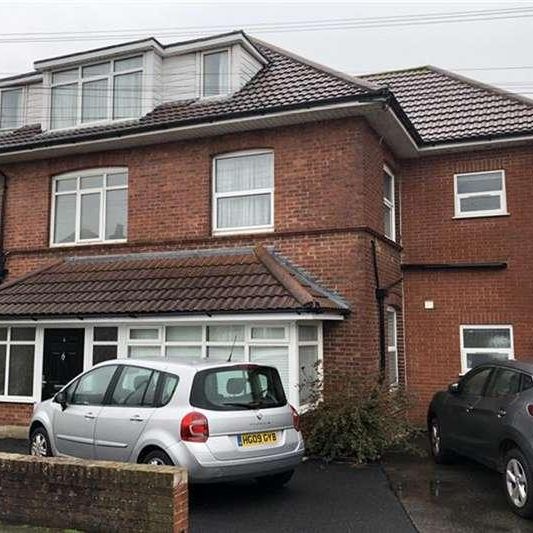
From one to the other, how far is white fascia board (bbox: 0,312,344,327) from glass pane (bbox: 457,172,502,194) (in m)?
4.59

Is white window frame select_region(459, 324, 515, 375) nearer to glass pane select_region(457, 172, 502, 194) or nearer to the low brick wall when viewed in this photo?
glass pane select_region(457, 172, 502, 194)

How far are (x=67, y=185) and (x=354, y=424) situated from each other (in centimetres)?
840

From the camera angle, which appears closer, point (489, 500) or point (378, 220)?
point (489, 500)

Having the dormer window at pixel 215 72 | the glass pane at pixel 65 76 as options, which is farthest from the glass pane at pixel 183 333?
the glass pane at pixel 65 76

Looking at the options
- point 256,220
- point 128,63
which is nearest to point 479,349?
point 256,220

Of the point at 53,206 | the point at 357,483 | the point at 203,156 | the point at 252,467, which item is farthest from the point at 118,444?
the point at 53,206

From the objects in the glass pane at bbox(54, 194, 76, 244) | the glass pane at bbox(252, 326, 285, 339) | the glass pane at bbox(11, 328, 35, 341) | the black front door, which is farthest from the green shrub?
the glass pane at bbox(54, 194, 76, 244)

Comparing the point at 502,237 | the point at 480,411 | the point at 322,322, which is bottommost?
the point at 480,411

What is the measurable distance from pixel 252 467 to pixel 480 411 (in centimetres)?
286

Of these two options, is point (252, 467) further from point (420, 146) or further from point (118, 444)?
point (420, 146)

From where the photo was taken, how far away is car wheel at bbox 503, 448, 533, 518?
608cm

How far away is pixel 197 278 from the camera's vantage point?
1089 cm

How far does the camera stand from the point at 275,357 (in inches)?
394

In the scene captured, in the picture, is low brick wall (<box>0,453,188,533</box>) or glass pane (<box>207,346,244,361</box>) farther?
glass pane (<box>207,346,244,361</box>)
